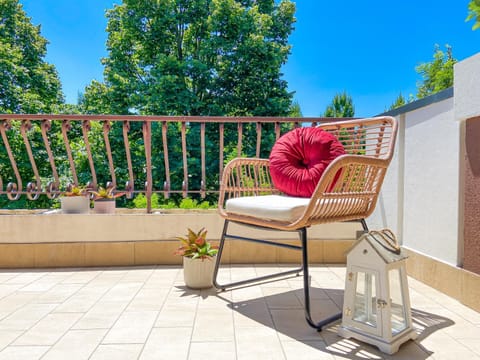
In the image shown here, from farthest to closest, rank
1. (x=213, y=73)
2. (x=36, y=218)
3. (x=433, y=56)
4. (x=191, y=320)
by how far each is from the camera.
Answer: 1. (x=433, y=56)
2. (x=213, y=73)
3. (x=36, y=218)
4. (x=191, y=320)

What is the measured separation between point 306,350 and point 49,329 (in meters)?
1.10

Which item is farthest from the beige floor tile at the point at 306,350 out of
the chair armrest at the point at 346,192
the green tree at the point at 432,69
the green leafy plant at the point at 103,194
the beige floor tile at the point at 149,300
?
the green tree at the point at 432,69

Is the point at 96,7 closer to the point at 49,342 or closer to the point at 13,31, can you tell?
the point at 13,31

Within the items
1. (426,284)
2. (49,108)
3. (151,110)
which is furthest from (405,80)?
(426,284)

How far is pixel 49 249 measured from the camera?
2.57 meters

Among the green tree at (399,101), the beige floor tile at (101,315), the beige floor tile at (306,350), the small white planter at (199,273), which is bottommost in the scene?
the beige floor tile at (101,315)

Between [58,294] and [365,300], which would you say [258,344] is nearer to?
[365,300]

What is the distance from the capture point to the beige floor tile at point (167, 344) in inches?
50.3

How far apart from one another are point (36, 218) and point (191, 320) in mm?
1614

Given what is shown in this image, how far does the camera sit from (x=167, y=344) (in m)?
1.38

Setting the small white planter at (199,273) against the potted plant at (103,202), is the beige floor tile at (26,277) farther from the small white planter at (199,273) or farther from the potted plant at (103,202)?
the small white planter at (199,273)

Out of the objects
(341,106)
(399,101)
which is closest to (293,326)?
(399,101)

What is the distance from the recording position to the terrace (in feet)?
4.57

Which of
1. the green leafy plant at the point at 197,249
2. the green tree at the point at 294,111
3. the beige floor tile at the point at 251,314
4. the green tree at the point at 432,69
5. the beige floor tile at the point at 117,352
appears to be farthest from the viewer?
the green tree at the point at 432,69
